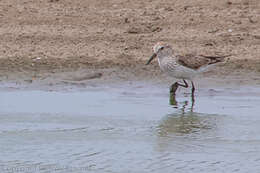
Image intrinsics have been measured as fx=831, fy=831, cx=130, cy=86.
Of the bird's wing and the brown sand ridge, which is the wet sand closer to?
the brown sand ridge

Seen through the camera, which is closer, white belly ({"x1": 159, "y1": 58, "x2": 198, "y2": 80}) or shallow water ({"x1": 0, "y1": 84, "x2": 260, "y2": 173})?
shallow water ({"x1": 0, "y1": 84, "x2": 260, "y2": 173})

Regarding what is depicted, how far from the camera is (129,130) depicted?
357 inches

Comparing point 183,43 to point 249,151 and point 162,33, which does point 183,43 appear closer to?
point 162,33

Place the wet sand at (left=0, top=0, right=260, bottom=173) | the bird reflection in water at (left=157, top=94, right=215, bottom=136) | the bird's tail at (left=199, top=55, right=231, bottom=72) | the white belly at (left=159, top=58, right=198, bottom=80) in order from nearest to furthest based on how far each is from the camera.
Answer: the wet sand at (left=0, top=0, right=260, bottom=173), the bird reflection in water at (left=157, top=94, right=215, bottom=136), the white belly at (left=159, top=58, right=198, bottom=80), the bird's tail at (left=199, top=55, right=231, bottom=72)

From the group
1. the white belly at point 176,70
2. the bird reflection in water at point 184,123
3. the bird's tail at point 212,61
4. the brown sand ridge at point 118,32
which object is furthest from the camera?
the brown sand ridge at point 118,32

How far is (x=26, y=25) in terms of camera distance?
12852 mm

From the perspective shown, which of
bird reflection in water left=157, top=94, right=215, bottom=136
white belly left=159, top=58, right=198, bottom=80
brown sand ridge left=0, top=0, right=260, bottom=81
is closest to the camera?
bird reflection in water left=157, top=94, right=215, bottom=136

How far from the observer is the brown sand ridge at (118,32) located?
11.9m

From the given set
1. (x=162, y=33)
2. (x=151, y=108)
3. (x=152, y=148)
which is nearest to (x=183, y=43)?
(x=162, y=33)

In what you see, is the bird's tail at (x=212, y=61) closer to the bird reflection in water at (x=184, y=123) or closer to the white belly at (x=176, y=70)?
the white belly at (x=176, y=70)

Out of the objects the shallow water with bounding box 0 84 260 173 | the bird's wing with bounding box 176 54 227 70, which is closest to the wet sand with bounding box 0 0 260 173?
the shallow water with bounding box 0 84 260 173

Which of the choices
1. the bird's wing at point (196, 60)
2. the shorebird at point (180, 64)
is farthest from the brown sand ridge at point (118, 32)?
the shorebird at point (180, 64)

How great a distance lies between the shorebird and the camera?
10.6 m

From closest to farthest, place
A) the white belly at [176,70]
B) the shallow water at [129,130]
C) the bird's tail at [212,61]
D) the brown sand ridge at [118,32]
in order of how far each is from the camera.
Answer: the shallow water at [129,130] → the white belly at [176,70] → the bird's tail at [212,61] → the brown sand ridge at [118,32]
